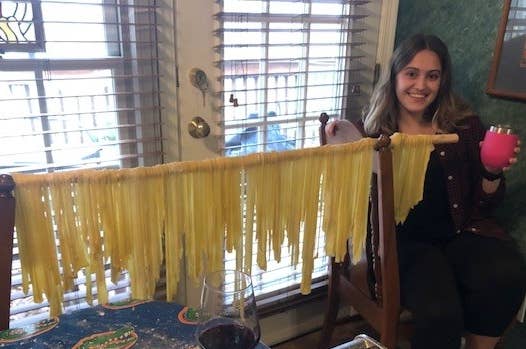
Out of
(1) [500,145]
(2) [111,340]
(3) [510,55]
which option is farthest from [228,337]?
(3) [510,55]

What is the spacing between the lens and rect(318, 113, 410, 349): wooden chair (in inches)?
47.3

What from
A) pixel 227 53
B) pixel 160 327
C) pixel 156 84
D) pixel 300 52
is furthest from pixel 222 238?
pixel 300 52

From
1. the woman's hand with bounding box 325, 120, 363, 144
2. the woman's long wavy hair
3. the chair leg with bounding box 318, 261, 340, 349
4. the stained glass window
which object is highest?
the stained glass window

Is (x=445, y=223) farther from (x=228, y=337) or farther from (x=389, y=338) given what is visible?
(x=228, y=337)

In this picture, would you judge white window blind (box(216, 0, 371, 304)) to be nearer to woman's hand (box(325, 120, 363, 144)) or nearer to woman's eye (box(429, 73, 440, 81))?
woman's hand (box(325, 120, 363, 144))

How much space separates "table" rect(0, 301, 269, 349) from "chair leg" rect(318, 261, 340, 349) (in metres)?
1.00

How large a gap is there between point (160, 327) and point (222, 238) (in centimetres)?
30

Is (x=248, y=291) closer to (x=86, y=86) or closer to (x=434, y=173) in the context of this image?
(x=86, y=86)

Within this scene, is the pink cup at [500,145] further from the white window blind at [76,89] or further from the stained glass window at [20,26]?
the stained glass window at [20,26]

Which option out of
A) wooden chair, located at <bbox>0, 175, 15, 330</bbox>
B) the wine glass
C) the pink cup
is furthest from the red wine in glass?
the pink cup

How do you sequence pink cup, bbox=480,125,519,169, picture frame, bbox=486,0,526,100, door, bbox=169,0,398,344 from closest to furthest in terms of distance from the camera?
1. pink cup, bbox=480,125,519,169
2. door, bbox=169,0,398,344
3. picture frame, bbox=486,0,526,100

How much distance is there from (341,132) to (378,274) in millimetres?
486

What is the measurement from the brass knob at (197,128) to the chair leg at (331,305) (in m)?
0.74

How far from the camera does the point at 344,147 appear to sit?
3.74ft
